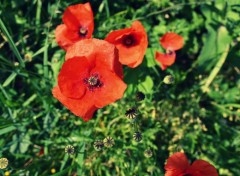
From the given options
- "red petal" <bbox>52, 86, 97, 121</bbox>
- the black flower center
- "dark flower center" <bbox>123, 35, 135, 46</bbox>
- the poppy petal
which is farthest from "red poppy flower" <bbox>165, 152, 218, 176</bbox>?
"dark flower center" <bbox>123, 35, 135, 46</bbox>

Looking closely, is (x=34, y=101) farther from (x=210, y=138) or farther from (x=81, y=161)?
(x=210, y=138)

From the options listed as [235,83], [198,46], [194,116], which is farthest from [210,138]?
[198,46]

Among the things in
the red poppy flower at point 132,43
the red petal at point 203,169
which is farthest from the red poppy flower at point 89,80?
the red petal at point 203,169

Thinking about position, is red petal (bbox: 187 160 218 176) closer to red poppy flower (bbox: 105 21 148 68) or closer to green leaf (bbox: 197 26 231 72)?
red poppy flower (bbox: 105 21 148 68)

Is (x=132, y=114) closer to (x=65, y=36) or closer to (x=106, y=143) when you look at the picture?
(x=106, y=143)

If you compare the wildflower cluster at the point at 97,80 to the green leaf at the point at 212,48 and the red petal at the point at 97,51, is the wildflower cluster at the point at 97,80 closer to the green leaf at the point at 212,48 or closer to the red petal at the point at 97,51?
the red petal at the point at 97,51

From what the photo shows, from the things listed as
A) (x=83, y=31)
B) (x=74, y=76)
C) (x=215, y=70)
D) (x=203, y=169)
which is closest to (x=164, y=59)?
(x=215, y=70)
